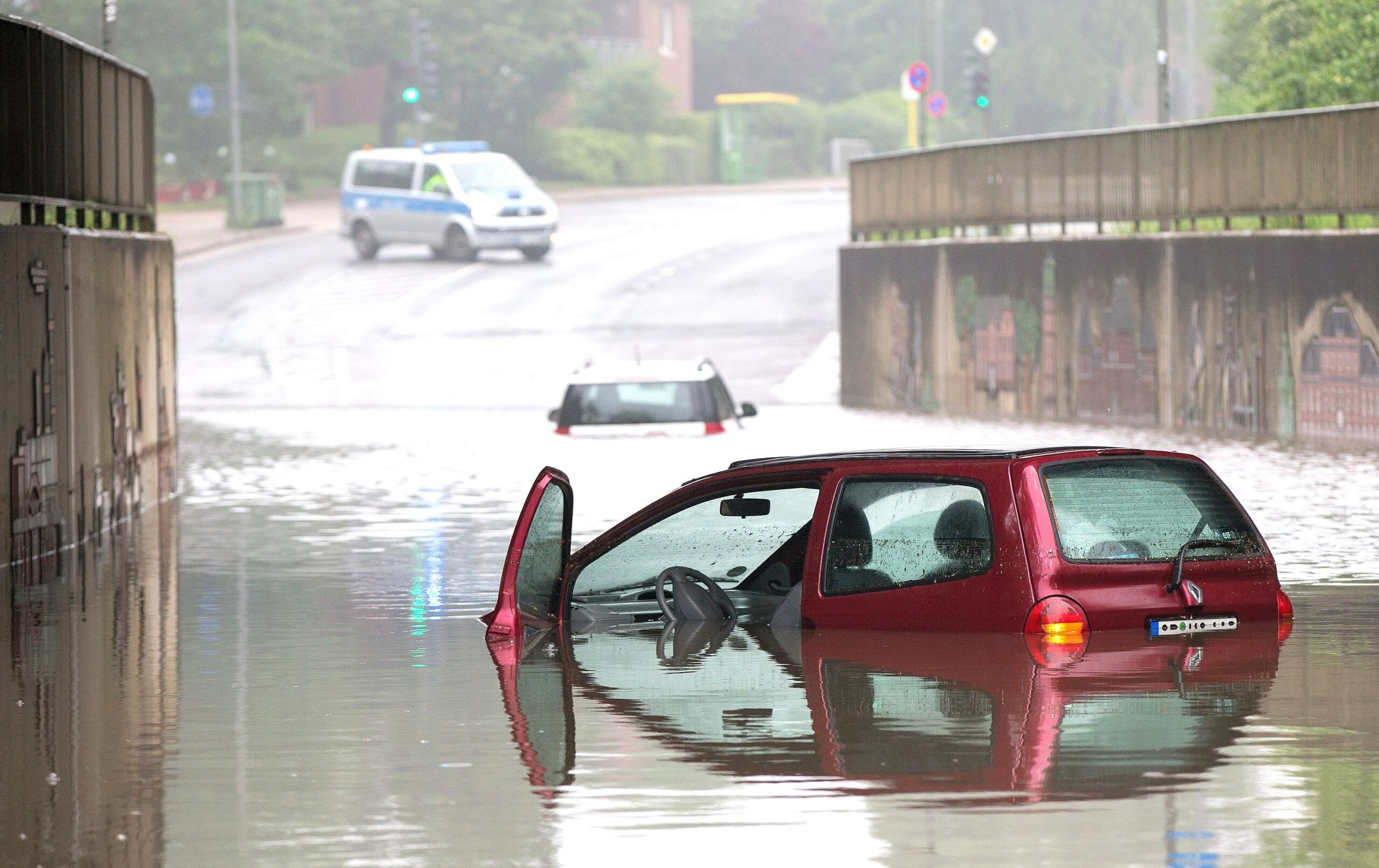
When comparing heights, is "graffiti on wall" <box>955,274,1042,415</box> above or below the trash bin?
below

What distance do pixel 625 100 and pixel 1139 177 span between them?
61.1m

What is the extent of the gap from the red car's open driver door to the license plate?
2.78m

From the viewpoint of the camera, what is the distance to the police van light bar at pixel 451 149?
57.1 m

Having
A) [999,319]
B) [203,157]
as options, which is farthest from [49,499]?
[203,157]

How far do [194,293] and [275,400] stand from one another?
13624mm

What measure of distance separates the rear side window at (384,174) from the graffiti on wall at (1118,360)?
25375 mm

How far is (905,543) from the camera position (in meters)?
11.6

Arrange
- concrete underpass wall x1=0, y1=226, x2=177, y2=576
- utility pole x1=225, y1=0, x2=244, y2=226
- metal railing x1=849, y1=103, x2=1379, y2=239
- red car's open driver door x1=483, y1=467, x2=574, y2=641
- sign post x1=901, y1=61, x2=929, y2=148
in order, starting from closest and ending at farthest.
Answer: red car's open driver door x1=483, y1=467, x2=574, y2=641 < concrete underpass wall x1=0, y1=226, x2=177, y2=576 < metal railing x1=849, y1=103, x2=1379, y2=239 < utility pole x1=225, y1=0, x2=244, y2=226 < sign post x1=901, y1=61, x2=929, y2=148

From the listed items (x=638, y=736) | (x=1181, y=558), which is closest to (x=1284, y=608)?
(x=1181, y=558)

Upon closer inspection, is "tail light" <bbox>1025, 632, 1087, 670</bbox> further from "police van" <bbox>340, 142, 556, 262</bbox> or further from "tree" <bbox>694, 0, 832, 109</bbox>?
"tree" <bbox>694, 0, 832, 109</bbox>

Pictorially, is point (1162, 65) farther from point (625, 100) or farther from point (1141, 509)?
point (625, 100)

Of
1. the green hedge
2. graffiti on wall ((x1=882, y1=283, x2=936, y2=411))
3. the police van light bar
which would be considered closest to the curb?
the police van light bar

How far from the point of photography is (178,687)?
1190 cm

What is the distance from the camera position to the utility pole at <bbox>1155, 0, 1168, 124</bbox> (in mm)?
35062
